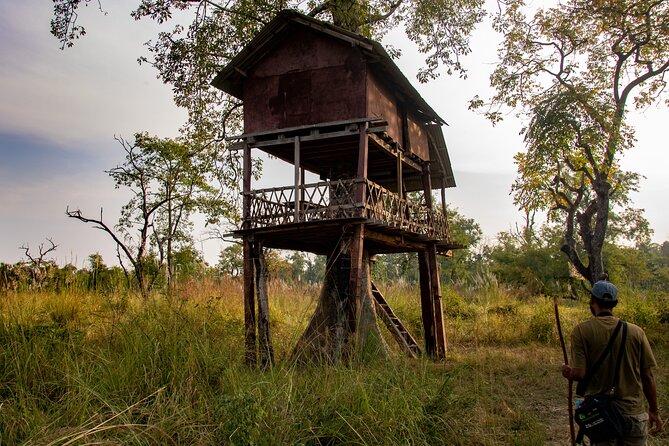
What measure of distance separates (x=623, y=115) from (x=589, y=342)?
15.3m

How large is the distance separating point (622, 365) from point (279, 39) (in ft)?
33.8

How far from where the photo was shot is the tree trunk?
10.1 meters

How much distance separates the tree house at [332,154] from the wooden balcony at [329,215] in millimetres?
25

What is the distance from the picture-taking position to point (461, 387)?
28.1 ft

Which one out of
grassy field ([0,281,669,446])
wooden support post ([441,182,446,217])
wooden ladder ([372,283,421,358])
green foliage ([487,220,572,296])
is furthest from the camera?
green foliage ([487,220,572,296])

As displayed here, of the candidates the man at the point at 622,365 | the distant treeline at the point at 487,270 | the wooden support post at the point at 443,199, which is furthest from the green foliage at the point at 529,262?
the man at the point at 622,365

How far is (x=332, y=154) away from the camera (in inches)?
534

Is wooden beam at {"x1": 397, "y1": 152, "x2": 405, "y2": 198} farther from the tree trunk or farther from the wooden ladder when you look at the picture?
the wooden ladder

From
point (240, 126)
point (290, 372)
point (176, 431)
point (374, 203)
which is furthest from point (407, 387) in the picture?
point (240, 126)

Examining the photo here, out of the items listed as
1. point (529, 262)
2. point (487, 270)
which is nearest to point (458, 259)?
point (529, 262)

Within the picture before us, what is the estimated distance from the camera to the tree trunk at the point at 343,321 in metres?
10.1

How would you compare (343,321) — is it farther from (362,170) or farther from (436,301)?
(436,301)

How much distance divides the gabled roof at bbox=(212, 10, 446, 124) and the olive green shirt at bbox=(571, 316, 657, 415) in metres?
8.05

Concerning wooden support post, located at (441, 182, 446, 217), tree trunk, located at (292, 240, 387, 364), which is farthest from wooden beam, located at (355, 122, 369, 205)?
wooden support post, located at (441, 182, 446, 217)
